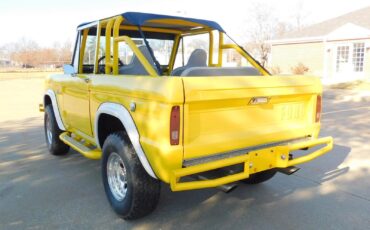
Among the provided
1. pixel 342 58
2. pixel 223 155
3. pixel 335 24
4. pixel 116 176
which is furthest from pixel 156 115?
pixel 335 24

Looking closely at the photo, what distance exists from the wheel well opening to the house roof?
2351cm

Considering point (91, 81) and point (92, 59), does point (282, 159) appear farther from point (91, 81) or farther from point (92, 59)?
point (92, 59)

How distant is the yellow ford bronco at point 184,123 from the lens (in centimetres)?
297

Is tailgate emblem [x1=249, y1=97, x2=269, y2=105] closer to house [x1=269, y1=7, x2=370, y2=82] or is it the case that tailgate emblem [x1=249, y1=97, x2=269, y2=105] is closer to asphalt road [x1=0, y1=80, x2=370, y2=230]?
asphalt road [x1=0, y1=80, x2=370, y2=230]

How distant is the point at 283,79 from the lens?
3680mm

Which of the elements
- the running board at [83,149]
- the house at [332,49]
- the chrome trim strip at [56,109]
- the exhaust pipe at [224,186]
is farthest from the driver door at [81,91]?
the house at [332,49]

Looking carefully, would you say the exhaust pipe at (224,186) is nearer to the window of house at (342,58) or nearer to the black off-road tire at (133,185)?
the black off-road tire at (133,185)

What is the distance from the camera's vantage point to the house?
75.6ft

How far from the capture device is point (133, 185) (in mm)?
3346

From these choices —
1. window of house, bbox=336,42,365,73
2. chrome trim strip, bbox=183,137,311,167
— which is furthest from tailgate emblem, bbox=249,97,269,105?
window of house, bbox=336,42,365,73

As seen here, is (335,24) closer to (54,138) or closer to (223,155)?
(54,138)

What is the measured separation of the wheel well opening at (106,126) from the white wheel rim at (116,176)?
346 mm

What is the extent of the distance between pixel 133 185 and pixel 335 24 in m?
26.8

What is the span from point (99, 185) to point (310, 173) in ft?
9.56
